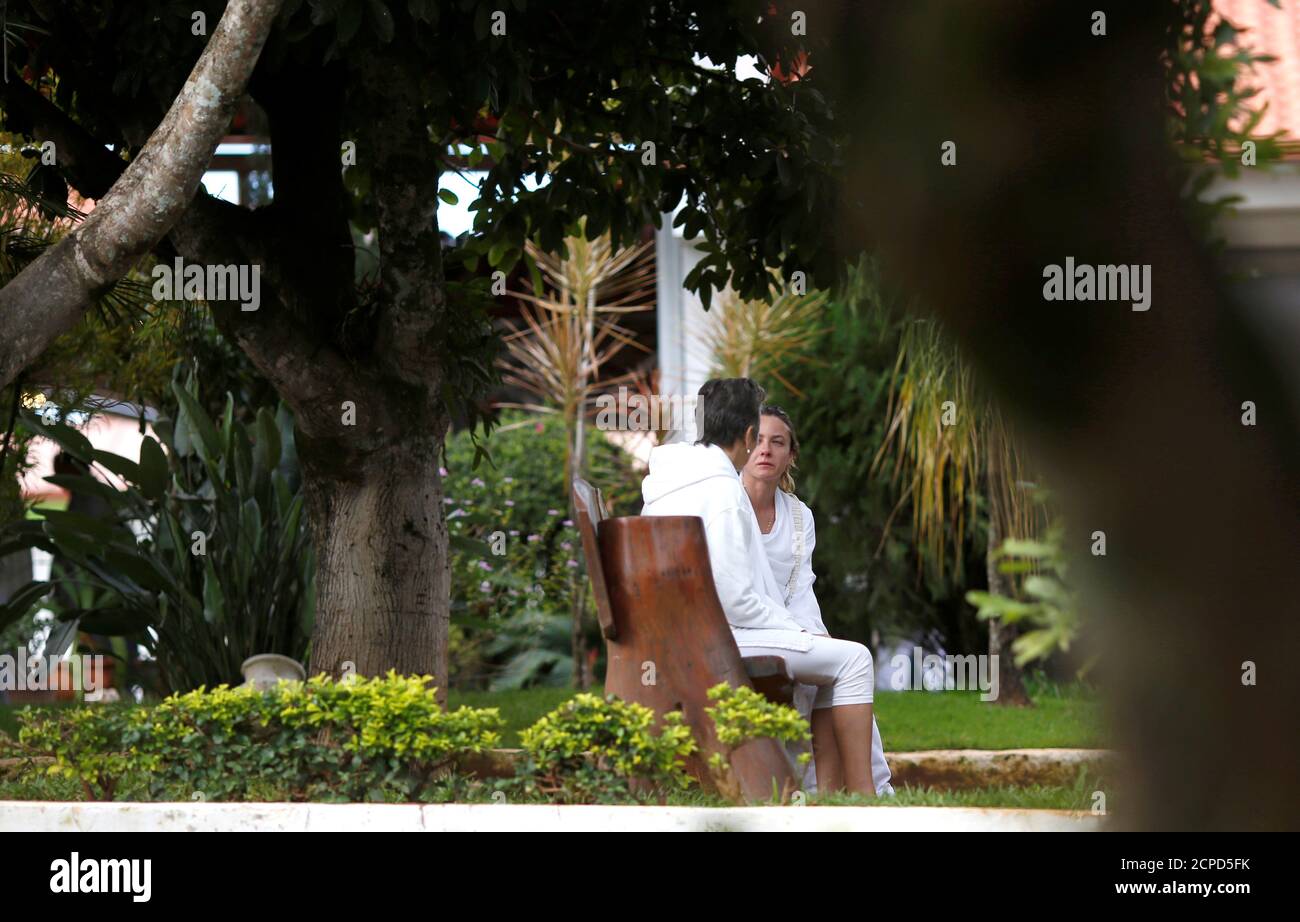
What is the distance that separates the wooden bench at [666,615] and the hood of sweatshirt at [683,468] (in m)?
0.41

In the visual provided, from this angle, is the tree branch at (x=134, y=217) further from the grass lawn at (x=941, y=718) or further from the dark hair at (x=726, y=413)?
the grass lawn at (x=941, y=718)

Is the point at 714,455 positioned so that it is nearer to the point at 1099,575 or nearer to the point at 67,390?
the point at 1099,575

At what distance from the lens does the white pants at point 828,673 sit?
491cm

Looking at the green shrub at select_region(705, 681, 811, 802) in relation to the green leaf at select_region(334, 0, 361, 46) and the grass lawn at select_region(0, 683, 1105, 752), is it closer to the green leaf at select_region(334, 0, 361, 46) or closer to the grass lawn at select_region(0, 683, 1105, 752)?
the green leaf at select_region(334, 0, 361, 46)

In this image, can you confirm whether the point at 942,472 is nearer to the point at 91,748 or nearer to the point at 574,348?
the point at 574,348

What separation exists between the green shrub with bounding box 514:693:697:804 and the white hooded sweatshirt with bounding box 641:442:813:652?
81 centimetres

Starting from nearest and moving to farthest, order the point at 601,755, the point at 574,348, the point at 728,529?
1. the point at 601,755
2. the point at 728,529
3. the point at 574,348

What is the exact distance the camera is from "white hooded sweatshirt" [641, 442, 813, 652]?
15.6ft

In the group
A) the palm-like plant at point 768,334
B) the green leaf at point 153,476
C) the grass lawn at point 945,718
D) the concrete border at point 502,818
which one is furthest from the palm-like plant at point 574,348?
the concrete border at point 502,818

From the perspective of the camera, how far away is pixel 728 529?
4.74 metres

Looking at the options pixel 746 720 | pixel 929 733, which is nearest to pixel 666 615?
pixel 746 720

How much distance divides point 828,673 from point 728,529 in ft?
2.19
